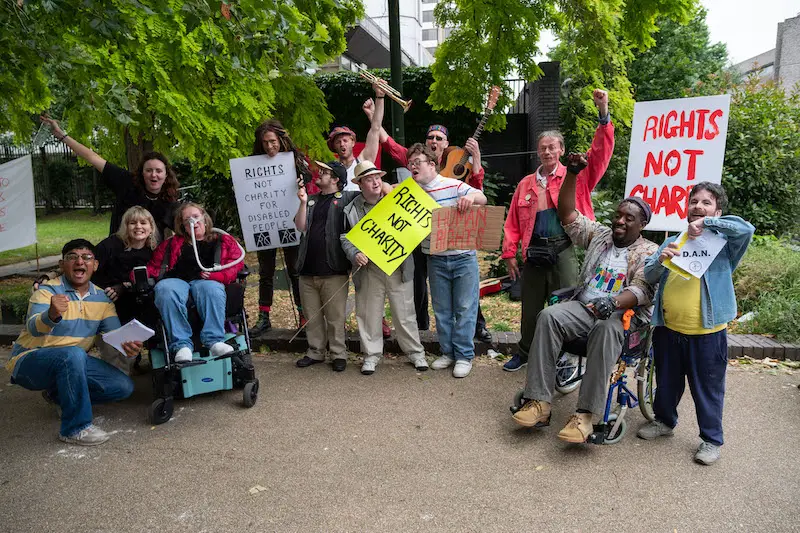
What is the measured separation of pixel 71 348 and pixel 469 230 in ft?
10.0

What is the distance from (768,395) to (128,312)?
5.10 metres

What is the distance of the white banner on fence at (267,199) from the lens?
5.32 m

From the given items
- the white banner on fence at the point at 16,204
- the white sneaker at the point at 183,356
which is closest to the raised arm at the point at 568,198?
the white sneaker at the point at 183,356

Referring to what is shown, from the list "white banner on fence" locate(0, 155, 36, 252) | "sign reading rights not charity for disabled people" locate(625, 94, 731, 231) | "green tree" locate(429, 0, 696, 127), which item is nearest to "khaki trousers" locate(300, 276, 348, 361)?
"sign reading rights not charity for disabled people" locate(625, 94, 731, 231)

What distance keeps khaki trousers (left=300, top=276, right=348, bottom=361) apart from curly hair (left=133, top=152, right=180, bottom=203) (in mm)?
1367

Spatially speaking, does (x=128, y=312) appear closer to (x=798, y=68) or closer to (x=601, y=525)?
(x=601, y=525)

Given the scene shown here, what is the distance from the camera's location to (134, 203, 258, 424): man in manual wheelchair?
4223 mm

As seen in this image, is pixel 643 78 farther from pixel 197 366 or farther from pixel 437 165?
pixel 197 366

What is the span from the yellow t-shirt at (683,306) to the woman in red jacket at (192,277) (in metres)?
3.04

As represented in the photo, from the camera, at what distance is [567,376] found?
4570mm

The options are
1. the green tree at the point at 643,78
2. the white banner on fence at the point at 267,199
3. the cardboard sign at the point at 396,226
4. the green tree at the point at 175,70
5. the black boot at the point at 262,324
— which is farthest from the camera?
the green tree at the point at 643,78

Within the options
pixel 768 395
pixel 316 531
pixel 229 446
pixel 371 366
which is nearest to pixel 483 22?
pixel 371 366

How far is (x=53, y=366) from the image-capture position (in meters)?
3.88

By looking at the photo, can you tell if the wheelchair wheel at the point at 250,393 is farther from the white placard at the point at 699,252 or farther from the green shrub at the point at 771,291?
the green shrub at the point at 771,291
